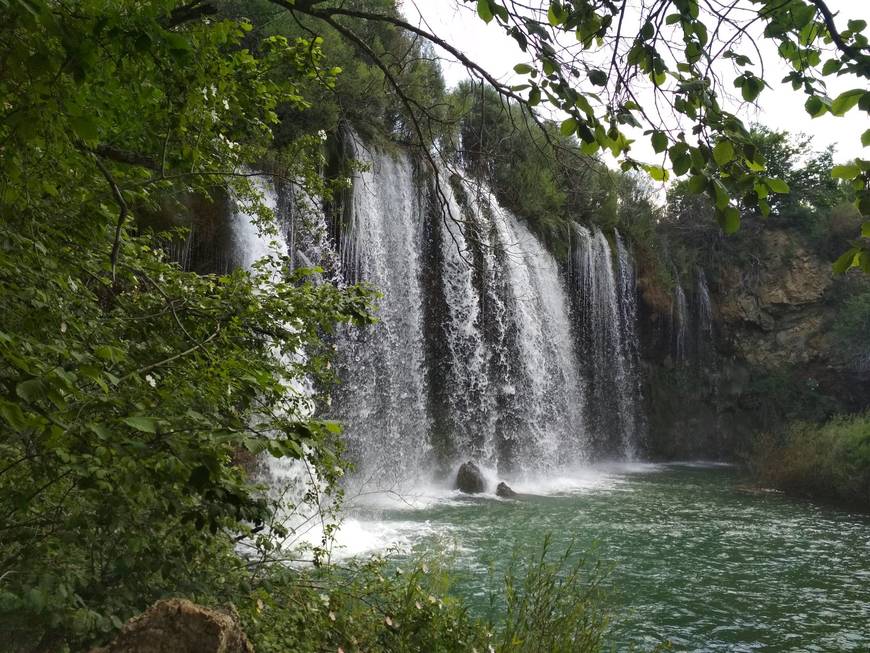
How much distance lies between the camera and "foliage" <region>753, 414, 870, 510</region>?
41.5 feet

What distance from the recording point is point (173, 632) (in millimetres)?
2234

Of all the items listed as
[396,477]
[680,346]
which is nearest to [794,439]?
[680,346]

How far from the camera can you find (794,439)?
15.5 metres

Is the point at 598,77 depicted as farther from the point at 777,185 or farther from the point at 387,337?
the point at 387,337

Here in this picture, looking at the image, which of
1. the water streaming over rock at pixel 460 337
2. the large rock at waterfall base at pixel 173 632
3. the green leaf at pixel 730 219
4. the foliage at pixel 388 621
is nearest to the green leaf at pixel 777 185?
the green leaf at pixel 730 219

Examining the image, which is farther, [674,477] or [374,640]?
[674,477]

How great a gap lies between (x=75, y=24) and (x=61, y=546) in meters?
1.86

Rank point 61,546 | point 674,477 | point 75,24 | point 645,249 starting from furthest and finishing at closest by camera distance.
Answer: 1. point 645,249
2. point 674,477
3. point 61,546
4. point 75,24

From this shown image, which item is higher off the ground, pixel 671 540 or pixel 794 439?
pixel 794 439

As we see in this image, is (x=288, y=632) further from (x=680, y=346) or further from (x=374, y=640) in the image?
(x=680, y=346)

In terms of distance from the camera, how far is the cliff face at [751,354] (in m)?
21.3

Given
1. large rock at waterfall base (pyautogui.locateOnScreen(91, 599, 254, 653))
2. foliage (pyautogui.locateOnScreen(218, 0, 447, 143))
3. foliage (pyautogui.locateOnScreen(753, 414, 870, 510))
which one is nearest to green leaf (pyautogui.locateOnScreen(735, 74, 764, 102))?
large rock at waterfall base (pyautogui.locateOnScreen(91, 599, 254, 653))

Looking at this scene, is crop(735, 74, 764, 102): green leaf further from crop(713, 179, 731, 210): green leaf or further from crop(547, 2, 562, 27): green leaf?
crop(547, 2, 562, 27): green leaf

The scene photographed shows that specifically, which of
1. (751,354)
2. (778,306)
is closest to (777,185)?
(751,354)
